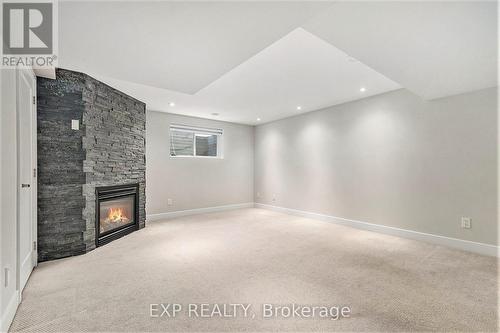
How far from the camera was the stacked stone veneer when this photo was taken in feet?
9.19

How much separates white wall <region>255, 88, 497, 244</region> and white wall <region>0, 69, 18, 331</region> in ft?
15.4

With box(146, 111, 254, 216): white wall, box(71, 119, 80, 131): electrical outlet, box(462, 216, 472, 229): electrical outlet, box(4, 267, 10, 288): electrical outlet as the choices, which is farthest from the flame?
box(462, 216, 472, 229): electrical outlet

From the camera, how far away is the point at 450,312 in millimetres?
1774

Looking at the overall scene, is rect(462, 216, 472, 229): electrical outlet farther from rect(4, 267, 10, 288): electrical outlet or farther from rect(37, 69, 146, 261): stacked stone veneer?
rect(37, 69, 146, 261): stacked stone veneer

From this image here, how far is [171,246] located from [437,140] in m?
4.24

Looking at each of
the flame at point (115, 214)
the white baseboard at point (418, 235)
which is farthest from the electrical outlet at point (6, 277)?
the white baseboard at point (418, 235)

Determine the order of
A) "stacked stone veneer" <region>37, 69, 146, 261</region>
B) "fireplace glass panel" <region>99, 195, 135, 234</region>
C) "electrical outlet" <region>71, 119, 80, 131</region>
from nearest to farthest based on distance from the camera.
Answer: "stacked stone veneer" <region>37, 69, 146, 261</region> → "electrical outlet" <region>71, 119, 80, 131</region> → "fireplace glass panel" <region>99, 195, 135, 234</region>

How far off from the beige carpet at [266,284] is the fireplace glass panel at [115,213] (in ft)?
1.23

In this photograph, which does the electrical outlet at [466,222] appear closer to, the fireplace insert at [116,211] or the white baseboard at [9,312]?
the white baseboard at [9,312]

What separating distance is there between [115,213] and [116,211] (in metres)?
0.04

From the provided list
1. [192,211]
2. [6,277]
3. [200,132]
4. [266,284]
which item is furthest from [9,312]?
[200,132]

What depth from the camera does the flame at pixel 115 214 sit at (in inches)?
146

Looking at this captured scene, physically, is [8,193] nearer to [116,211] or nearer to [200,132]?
[116,211]

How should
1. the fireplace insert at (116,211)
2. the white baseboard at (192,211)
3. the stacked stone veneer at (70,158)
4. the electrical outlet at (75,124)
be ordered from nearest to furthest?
1. the stacked stone veneer at (70,158)
2. the electrical outlet at (75,124)
3. the fireplace insert at (116,211)
4. the white baseboard at (192,211)
